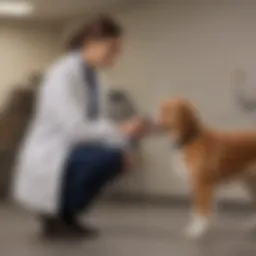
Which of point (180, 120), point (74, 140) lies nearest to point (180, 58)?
point (180, 120)

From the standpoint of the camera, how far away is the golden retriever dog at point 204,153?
155 centimetres

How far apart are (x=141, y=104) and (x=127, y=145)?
0.25ft

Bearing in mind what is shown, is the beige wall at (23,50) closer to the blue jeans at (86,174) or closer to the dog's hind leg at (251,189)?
the blue jeans at (86,174)

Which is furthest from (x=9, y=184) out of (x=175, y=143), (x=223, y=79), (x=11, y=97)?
(x=223, y=79)

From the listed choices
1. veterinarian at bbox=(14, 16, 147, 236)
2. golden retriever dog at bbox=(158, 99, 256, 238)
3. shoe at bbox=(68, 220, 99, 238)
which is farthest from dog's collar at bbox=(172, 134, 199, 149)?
shoe at bbox=(68, 220, 99, 238)

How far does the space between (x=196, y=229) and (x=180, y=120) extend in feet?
0.67

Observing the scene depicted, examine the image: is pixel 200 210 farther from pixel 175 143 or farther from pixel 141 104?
pixel 141 104

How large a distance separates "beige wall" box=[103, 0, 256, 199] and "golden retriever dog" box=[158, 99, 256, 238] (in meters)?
0.04

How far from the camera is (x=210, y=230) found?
1.64 meters

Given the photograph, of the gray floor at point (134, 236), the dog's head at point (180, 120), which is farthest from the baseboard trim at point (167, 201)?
the dog's head at point (180, 120)

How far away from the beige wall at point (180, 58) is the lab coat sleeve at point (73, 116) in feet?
0.22

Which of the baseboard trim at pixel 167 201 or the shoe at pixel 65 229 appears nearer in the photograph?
the baseboard trim at pixel 167 201

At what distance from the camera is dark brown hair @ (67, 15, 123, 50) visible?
1.44 meters

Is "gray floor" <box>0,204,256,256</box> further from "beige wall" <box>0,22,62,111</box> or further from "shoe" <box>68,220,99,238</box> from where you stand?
"beige wall" <box>0,22,62,111</box>
